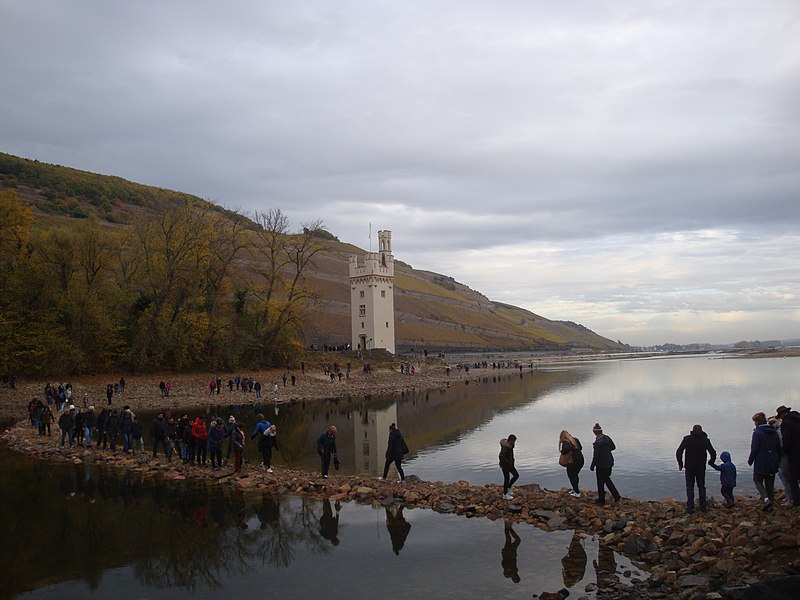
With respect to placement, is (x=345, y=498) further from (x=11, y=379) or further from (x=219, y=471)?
(x=11, y=379)

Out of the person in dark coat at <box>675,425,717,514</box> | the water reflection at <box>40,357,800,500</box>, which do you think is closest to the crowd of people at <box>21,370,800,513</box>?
the person in dark coat at <box>675,425,717,514</box>

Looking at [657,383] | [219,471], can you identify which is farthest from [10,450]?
[657,383]

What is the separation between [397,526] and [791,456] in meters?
7.04

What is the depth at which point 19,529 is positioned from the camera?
11.6 metres

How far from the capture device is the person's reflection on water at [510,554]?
9333 mm

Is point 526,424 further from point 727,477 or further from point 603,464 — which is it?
point 727,477

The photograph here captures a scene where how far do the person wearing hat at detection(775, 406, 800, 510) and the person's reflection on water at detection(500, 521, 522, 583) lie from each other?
4608 millimetres

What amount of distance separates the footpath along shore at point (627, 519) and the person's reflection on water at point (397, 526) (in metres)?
0.51

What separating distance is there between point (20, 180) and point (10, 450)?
9663cm

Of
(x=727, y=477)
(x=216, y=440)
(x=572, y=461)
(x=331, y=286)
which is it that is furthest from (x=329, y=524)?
(x=331, y=286)

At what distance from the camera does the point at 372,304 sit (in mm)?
69625

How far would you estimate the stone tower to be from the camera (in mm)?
69688

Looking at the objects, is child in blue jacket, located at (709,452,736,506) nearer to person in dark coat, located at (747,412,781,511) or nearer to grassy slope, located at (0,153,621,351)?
person in dark coat, located at (747,412,781,511)

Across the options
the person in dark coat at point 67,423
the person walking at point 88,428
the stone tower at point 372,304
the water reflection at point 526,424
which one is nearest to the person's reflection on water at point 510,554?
the water reflection at point 526,424
